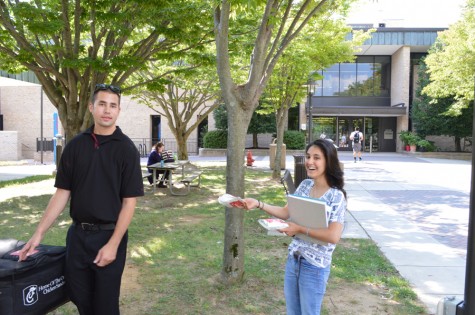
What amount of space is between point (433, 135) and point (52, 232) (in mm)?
30431

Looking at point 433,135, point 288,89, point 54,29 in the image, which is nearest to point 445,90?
point 433,135

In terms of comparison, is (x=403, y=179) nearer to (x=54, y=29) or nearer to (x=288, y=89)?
(x=288, y=89)

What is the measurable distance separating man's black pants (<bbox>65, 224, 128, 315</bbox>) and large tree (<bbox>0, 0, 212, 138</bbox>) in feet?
21.7

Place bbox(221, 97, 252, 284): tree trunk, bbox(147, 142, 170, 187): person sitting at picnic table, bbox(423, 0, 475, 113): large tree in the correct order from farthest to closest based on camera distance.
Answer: bbox(423, 0, 475, 113): large tree → bbox(147, 142, 170, 187): person sitting at picnic table → bbox(221, 97, 252, 284): tree trunk

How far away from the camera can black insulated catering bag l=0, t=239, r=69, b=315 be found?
8.31 feet

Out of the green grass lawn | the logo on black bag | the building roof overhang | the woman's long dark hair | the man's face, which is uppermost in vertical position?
the building roof overhang

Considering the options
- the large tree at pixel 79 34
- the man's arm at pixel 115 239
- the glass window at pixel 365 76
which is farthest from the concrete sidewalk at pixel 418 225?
the glass window at pixel 365 76

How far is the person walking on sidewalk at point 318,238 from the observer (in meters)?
2.71

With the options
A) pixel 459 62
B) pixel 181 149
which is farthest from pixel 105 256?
pixel 459 62

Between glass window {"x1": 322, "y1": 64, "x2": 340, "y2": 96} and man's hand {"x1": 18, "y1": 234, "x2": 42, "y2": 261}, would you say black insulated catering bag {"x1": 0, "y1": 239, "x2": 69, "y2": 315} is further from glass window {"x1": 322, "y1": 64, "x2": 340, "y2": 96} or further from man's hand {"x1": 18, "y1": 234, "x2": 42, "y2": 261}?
glass window {"x1": 322, "y1": 64, "x2": 340, "y2": 96}

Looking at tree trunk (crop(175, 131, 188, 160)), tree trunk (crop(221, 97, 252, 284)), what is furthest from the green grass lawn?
tree trunk (crop(175, 131, 188, 160))

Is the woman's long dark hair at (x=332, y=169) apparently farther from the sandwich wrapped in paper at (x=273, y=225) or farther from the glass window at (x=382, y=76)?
the glass window at (x=382, y=76)

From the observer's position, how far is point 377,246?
22.1 ft

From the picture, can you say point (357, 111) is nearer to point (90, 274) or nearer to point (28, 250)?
point (90, 274)
